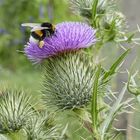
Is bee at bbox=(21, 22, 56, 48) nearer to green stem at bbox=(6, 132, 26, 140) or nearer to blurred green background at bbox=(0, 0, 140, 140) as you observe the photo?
green stem at bbox=(6, 132, 26, 140)

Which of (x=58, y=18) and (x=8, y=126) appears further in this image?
(x=58, y=18)

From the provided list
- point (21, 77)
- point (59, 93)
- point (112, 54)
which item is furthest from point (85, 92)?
point (21, 77)

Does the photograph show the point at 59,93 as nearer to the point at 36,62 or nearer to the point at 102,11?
the point at 36,62

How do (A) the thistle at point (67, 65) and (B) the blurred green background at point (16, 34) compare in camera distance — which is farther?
(B) the blurred green background at point (16, 34)

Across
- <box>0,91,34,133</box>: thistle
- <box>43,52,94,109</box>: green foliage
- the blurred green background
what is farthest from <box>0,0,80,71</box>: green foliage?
<box>0,91,34,133</box>: thistle

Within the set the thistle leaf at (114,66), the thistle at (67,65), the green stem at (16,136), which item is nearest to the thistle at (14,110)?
the green stem at (16,136)

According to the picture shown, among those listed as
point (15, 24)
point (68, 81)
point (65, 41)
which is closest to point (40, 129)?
point (68, 81)

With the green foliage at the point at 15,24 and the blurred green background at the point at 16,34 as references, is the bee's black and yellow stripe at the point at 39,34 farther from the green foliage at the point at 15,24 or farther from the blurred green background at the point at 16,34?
the green foliage at the point at 15,24

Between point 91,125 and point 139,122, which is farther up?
point 91,125
